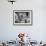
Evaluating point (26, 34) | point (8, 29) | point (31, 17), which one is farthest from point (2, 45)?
point (31, 17)

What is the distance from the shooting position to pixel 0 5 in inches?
195

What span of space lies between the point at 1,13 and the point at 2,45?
197 cm

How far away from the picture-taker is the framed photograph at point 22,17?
16.2ft

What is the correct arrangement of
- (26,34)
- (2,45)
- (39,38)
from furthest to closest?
1. (39,38)
2. (2,45)
3. (26,34)

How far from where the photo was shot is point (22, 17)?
4961 millimetres

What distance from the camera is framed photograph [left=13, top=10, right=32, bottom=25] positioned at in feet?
16.2

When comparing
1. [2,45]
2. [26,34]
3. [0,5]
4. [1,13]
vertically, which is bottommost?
[2,45]

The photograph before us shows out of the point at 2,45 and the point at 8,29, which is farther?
the point at 8,29

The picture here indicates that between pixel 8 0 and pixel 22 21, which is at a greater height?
pixel 8 0

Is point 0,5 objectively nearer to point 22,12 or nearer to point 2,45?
point 22,12

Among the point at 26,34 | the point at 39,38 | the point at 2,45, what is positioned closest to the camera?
the point at 26,34

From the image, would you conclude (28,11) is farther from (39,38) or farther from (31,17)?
(39,38)

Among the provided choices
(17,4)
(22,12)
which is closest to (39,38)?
(22,12)

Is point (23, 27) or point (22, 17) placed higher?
point (22, 17)
